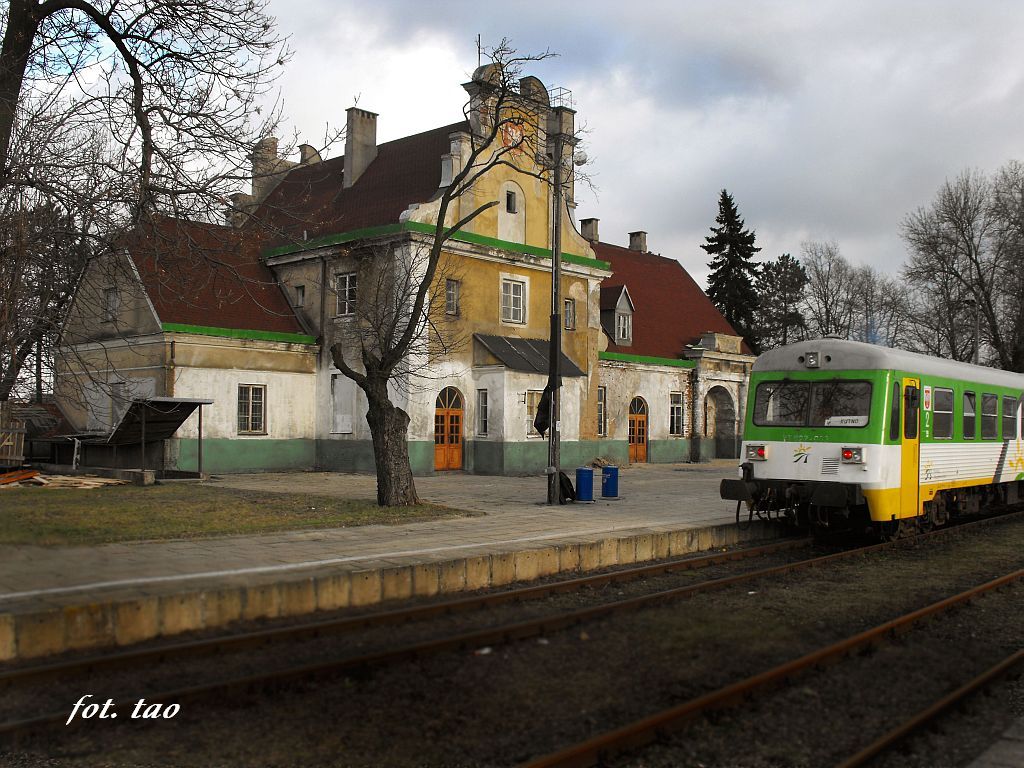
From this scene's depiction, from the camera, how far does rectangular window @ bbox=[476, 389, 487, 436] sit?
3077cm

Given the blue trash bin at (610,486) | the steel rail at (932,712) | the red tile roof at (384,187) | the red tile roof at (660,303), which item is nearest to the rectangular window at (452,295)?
the red tile roof at (384,187)

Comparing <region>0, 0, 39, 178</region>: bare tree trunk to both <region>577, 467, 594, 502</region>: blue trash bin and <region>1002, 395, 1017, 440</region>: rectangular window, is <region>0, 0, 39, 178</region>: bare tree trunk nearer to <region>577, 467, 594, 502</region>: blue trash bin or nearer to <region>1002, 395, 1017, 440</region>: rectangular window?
<region>577, 467, 594, 502</region>: blue trash bin

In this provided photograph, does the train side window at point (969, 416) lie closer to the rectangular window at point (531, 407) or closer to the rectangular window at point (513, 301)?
the rectangular window at point (531, 407)

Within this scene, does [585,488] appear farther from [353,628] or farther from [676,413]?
[676,413]

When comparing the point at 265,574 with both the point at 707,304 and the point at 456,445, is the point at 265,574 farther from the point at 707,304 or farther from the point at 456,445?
the point at 707,304

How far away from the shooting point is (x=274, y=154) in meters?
13.0

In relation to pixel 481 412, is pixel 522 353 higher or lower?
higher

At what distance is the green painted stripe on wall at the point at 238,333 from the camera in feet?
90.2

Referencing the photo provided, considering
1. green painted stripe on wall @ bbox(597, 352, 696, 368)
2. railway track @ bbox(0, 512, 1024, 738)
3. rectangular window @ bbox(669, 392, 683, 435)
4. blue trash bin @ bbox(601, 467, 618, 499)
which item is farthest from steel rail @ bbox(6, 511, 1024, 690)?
rectangular window @ bbox(669, 392, 683, 435)

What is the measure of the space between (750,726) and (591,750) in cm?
149

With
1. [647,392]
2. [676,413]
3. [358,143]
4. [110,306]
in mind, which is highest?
[358,143]

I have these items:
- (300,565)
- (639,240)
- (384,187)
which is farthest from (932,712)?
(639,240)

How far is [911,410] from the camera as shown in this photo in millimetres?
15336

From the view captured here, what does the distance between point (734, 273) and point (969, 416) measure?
142 feet
